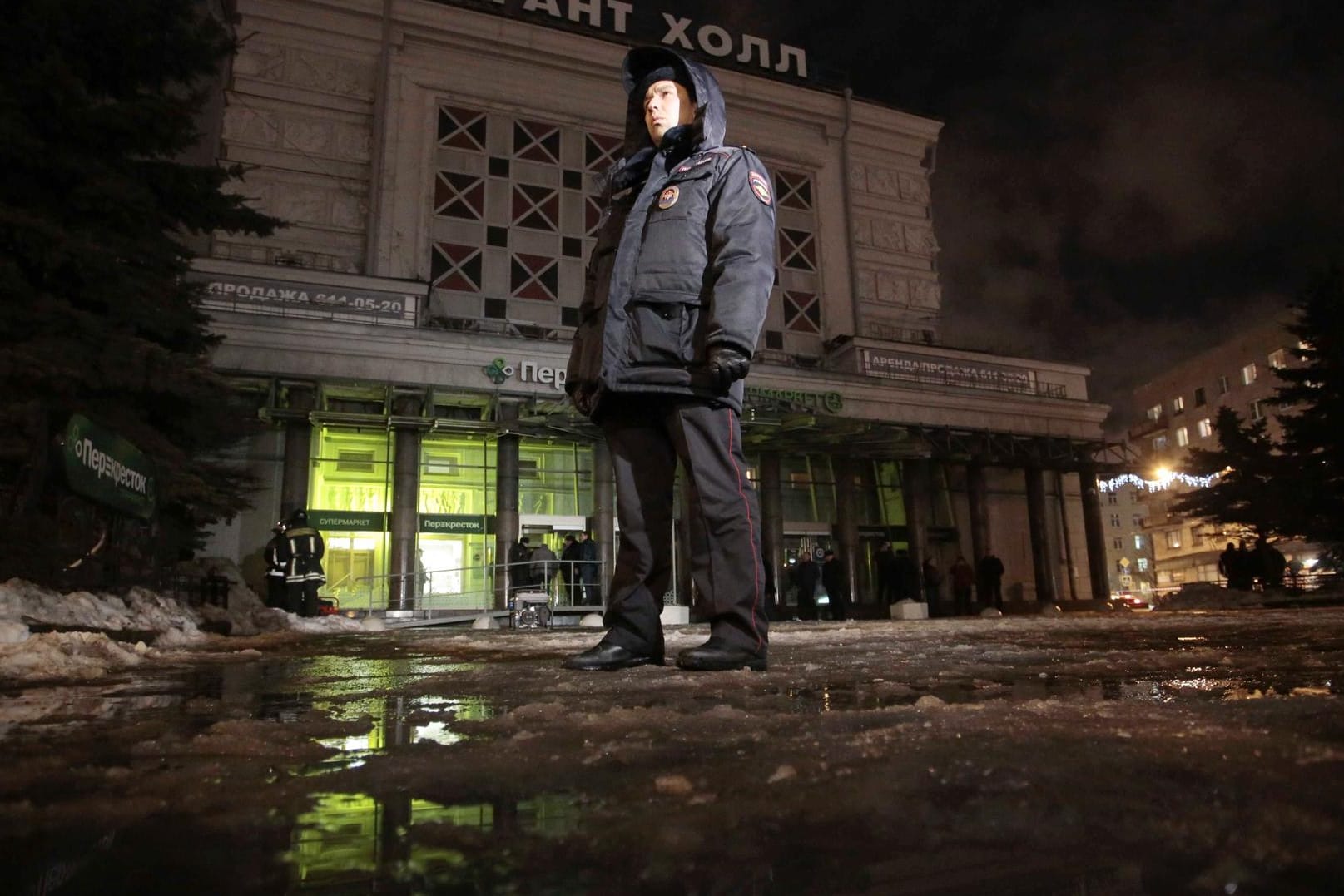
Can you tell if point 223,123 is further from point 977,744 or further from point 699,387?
point 977,744

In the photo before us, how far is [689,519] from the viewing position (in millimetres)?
2980

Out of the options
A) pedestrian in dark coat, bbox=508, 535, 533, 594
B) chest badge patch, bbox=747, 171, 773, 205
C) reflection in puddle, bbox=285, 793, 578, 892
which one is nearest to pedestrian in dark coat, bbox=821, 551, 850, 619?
pedestrian in dark coat, bbox=508, 535, 533, 594

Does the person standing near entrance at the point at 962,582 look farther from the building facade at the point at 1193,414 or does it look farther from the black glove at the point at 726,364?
the building facade at the point at 1193,414

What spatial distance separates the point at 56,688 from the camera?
7.56 feet

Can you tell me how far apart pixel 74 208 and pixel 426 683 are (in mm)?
7984

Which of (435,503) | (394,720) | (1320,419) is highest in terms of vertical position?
(1320,419)

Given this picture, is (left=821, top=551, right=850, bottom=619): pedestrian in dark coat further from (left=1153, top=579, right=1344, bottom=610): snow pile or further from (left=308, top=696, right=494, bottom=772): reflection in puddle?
(left=308, top=696, right=494, bottom=772): reflection in puddle

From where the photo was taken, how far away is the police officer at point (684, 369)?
282 cm

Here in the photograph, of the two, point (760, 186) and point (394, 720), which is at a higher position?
point (760, 186)

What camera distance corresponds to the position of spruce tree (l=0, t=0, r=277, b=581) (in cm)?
605

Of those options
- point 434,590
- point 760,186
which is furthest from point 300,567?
point 760,186

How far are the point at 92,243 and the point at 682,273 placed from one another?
6.79m

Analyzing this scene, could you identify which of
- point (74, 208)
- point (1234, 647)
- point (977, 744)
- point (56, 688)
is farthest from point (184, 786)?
point (74, 208)

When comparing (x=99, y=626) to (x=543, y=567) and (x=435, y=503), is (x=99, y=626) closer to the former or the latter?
(x=543, y=567)
